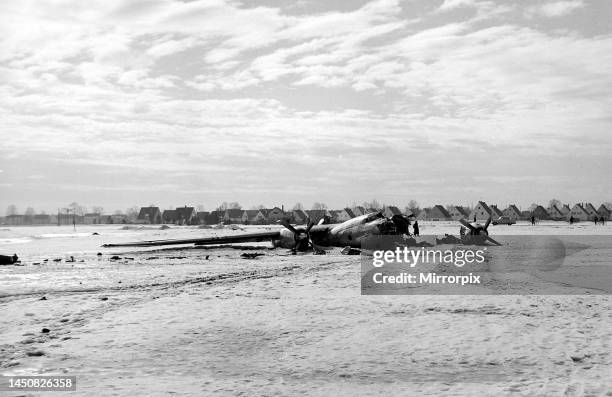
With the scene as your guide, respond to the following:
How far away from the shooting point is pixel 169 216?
176 m

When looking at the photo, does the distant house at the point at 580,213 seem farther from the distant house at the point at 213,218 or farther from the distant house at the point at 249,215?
the distant house at the point at 213,218

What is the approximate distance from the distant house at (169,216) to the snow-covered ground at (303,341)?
15905 centimetres

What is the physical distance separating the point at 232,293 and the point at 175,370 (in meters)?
8.01

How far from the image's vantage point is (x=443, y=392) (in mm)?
7531

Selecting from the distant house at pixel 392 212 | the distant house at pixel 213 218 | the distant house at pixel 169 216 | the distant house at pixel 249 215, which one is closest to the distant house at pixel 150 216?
the distant house at pixel 169 216

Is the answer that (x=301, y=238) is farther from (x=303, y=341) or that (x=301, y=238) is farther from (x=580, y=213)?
(x=580, y=213)

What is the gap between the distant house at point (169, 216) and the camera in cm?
17339

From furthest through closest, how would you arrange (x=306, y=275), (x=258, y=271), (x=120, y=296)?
(x=258, y=271)
(x=306, y=275)
(x=120, y=296)

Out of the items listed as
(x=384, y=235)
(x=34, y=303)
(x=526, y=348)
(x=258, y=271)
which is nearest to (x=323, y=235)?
(x=384, y=235)

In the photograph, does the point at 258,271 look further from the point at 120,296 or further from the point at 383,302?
the point at 383,302

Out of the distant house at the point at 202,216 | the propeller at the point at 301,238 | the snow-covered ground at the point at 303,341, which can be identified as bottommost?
the snow-covered ground at the point at 303,341

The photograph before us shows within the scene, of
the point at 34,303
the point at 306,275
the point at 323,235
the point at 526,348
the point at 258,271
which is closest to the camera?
the point at 526,348

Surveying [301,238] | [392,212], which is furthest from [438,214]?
[301,238]

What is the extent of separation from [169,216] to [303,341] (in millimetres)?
170916
